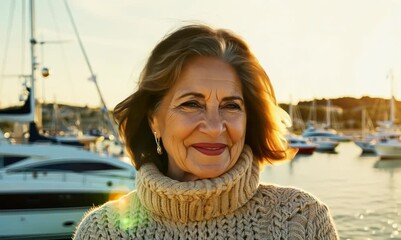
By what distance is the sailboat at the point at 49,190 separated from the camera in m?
11.6

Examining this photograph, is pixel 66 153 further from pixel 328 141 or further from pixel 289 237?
pixel 328 141

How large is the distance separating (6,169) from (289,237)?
11.0m

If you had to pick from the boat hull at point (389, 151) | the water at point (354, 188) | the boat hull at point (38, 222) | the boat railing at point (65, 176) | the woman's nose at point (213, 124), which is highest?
the woman's nose at point (213, 124)

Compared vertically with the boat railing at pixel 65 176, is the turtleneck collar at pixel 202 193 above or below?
above

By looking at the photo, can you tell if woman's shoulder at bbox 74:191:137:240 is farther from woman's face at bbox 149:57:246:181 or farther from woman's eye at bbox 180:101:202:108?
woman's eye at bbox 180:101:202:108

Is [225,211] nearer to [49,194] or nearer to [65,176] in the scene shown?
[49,194]

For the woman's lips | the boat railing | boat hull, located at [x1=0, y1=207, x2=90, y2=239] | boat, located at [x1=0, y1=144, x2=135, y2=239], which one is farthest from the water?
the woman's lips

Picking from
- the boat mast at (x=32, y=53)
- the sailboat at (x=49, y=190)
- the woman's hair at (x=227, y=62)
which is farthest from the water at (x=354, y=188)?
the woman's hair at (x=227, y=62)

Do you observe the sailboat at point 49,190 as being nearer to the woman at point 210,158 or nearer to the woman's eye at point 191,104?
the woman at point 210,158

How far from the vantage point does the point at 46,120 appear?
74062 mm

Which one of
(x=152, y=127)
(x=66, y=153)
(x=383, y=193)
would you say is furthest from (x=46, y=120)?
(x=152, y=127)

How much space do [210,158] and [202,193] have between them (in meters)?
0.13

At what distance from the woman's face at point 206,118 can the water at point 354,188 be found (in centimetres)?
1347

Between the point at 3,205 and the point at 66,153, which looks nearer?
the point at 3,205
